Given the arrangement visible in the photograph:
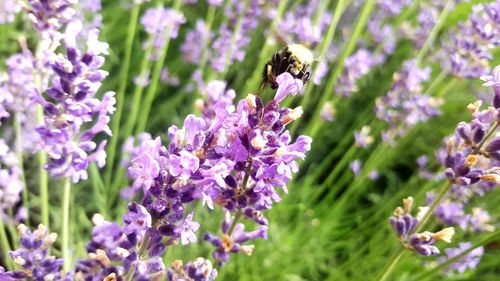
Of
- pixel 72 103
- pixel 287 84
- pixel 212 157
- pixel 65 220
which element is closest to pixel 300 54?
pixel 287 84

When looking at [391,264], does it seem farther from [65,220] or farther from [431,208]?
[65,220]

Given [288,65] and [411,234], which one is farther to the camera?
[411,234]

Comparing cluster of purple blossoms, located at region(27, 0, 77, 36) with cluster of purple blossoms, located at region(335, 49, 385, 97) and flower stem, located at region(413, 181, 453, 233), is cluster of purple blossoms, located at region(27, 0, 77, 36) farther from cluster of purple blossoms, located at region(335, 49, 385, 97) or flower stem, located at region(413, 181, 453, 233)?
cluster of purple blossoms, located at region(335, 49, 385, 97)

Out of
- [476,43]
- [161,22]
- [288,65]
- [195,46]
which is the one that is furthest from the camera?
[195,46]

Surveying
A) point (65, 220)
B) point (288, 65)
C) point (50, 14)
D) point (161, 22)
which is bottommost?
point (65, 220)

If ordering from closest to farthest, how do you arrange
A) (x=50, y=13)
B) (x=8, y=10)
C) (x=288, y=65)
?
(x=288, y=65)
(x=50, y=13)
(x=8, y=10)


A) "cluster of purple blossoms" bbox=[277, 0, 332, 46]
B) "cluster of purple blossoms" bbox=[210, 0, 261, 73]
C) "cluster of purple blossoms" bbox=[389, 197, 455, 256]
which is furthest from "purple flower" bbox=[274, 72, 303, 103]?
"cluster of purple blossoms" bbox=[210, 0, 261, 73]

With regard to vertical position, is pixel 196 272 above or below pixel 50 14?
below

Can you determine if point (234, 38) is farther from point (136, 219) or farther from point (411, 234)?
point (136, 219)

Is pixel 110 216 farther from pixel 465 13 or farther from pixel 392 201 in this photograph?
pixel 465 13
